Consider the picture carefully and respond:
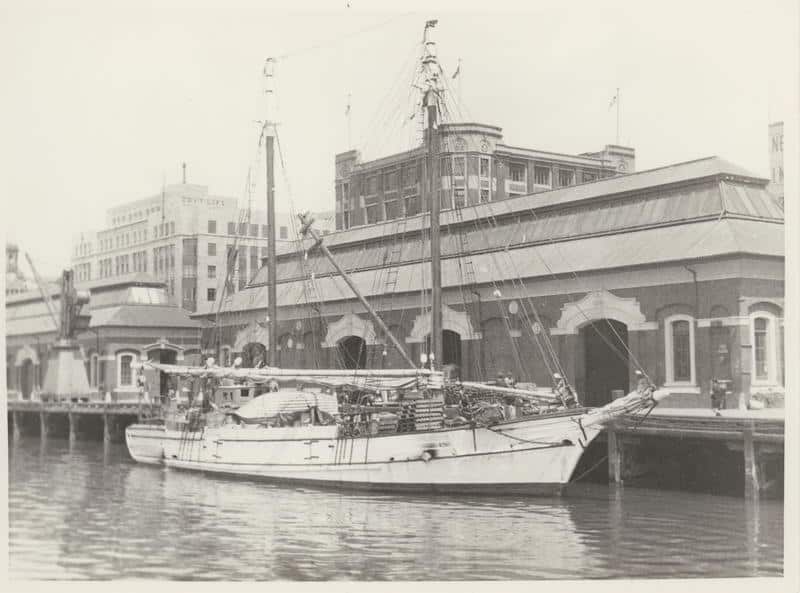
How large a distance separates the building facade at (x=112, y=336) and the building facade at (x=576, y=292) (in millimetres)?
1687

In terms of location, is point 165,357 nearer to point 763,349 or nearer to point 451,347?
point 451,347

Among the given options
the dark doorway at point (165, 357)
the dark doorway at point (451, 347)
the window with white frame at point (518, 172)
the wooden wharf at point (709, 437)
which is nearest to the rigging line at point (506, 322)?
the dark doorway at point (451, 347)

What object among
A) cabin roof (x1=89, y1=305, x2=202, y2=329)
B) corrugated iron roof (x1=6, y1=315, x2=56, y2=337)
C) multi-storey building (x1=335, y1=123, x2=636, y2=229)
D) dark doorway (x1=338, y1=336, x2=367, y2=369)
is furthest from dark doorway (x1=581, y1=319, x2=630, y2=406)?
corrugated iron roof (x1=6, y1=315, x2=56, y2=337)

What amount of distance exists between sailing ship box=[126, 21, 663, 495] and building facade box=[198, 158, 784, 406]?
210 centimetres

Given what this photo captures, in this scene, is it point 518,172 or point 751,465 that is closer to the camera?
point 751,465

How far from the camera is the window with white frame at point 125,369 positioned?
36.5 metres

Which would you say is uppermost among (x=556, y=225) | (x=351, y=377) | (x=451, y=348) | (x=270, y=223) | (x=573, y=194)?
(x=573, y=194)

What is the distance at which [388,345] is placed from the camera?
119ft

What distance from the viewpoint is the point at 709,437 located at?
2484cm

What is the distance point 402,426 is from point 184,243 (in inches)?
319

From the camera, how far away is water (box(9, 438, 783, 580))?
18.3 m

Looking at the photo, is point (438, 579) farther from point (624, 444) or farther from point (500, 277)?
point (500, 277)

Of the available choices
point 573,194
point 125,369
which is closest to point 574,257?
point 573,194

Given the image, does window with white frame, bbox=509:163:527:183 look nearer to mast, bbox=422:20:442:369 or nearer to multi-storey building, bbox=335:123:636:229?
multi-storey building, bbox=335:123:636:229
